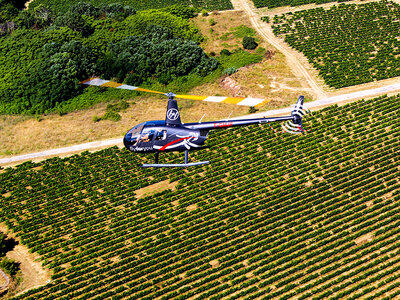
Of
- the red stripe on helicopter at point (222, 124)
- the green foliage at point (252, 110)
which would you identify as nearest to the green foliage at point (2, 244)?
the red stripe on helicopter at point (222, 124)

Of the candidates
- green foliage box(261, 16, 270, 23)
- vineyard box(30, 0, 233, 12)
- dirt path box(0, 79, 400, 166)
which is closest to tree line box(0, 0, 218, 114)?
vineyard box(30, 0, 233, 12)

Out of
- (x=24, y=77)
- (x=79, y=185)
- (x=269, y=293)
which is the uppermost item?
(x=24, y=77)

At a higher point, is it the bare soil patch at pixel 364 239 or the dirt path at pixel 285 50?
the dirt path at pixel 285 50

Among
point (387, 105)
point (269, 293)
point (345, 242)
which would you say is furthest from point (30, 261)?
point (387, 105)

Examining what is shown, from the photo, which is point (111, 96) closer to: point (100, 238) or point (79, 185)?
point (79, 185)

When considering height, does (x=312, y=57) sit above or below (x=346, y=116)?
above

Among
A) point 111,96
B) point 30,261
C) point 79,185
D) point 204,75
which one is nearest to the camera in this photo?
point 30,261

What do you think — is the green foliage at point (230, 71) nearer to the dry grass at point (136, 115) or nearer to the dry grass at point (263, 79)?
the dry grass at point (263, 79)
